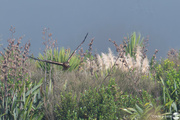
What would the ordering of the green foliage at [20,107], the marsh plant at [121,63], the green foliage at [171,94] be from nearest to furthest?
the green foliage at [20,107], the green foliage at [171,94], the marsh plant at [121,63]

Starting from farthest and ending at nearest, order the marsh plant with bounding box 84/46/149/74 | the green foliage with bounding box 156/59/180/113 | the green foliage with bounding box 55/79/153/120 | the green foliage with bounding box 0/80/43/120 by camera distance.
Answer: the marsh plant with bounding box 84/46/149/74 < the green foliage with bounding box 156/59/180/113 < the green foliage with bounding box 0/80/43/120 < the green foliage with bounding box 55/79/153/120

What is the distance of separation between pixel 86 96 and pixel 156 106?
66.3 inches

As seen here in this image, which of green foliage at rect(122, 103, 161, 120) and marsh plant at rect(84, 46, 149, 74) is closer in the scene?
green foliage at rect(122, 103, 161, 120)

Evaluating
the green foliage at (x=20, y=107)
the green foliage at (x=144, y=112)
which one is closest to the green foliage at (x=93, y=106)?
the green foliage at (x=144, y=112)

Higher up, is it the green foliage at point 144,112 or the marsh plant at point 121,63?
the marsh plant at point 121,63

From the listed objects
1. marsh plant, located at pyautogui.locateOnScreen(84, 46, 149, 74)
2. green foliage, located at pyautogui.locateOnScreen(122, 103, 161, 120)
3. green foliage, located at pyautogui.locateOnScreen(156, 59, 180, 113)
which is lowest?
green foliage, located at pyautogui.locateOnScreen(122, 103, 161, 120)

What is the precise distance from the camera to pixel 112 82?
252 inches

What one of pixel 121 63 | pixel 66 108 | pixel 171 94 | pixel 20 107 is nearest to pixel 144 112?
pixel 171 94

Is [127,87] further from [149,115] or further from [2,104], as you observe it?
[2,104]

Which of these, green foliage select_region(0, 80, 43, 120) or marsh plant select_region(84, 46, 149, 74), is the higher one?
marsh plant select_region(84, 46, 149, 74)

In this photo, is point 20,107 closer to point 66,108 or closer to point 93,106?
point 66,108

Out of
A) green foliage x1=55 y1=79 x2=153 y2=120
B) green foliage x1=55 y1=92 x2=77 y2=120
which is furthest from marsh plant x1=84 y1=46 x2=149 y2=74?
green foliage x1=55 y1=92 x2=77 y2=120

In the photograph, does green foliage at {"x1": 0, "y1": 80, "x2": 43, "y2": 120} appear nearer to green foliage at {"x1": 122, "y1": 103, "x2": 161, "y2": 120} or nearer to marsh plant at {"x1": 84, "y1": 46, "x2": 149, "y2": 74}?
green foliage at {"x1": 122, "y1": 103, "x2": 161, "y2": 120}

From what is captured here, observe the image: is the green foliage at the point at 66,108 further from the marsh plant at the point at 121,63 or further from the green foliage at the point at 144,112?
the marsh plant at the point at 121,63
